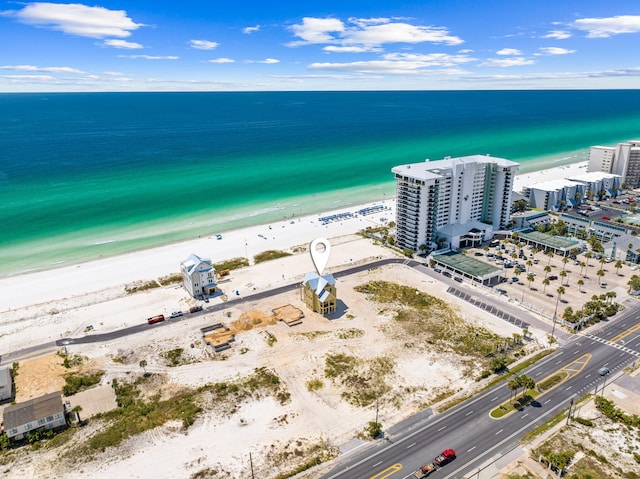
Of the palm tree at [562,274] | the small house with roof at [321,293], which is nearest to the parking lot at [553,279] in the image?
the palm tree at [562,274]

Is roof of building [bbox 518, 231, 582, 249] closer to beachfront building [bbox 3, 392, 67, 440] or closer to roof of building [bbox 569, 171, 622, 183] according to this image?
roof of building [bbox 569, 171, 622, 183]

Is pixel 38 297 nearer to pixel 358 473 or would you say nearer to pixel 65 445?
pixel 65 445

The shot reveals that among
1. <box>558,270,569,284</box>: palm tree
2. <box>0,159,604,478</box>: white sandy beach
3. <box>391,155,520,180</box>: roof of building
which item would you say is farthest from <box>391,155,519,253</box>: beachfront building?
<box>558,270,569,284</box>: palm tree

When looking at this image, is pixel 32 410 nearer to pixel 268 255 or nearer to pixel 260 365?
pixel 260 365

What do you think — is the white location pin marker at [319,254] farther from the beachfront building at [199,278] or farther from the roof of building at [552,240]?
the roof of building at [552,240]

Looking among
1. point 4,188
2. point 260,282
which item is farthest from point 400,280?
point 4,188

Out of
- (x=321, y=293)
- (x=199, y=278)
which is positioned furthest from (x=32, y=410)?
(x=321, y=293)

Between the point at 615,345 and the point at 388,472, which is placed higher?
the point at 615,345
